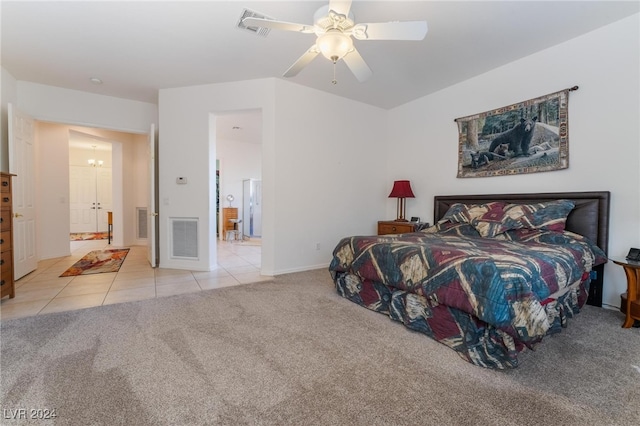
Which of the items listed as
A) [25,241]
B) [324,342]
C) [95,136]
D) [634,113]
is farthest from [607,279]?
[95,136]

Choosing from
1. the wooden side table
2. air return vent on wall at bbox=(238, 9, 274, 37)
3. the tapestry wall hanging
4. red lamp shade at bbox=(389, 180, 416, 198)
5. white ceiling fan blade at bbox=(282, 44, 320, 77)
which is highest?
air return vent on wall at bbox=(238, 9, 274, 37)

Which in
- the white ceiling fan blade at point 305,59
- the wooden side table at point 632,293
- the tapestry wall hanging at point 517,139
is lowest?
the wooden side table at point 632,293

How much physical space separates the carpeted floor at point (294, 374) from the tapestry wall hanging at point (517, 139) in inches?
68.9

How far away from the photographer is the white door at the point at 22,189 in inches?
133

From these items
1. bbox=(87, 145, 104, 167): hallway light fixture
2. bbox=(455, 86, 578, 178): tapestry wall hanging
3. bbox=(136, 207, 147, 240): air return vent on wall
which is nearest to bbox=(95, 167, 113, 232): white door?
bbox=(87, 145, 104, 167): hallway light fixture

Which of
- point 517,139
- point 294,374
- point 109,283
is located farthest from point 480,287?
point 109,283

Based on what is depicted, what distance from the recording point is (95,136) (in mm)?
5738

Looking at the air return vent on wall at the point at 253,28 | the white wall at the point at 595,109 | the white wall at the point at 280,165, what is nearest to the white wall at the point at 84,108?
the white wall at the point at 280,165

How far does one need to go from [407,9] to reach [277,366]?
3.06 m

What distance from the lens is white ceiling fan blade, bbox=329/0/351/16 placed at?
182 cm

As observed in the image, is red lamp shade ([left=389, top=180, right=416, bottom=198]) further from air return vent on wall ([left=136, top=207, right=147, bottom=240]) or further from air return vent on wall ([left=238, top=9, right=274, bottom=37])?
air return vent on wall ([left=136, top=207, right=147, bottom=240])

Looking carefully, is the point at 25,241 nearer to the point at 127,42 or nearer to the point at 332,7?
the point at 127,42

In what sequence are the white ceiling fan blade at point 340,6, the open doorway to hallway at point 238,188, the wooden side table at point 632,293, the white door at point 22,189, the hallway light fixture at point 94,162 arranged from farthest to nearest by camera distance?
the hallway light fixture at point 94,162 < the open doorway to hallway at point 238,188 < the white door at point 22,189 < the wooden side table at point 632,293 < the white ceiling fan blade at point 340,6

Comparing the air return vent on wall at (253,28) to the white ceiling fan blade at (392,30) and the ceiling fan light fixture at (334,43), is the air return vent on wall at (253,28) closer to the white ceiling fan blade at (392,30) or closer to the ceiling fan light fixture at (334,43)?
the ceiling fan light fixture at (334,43)
